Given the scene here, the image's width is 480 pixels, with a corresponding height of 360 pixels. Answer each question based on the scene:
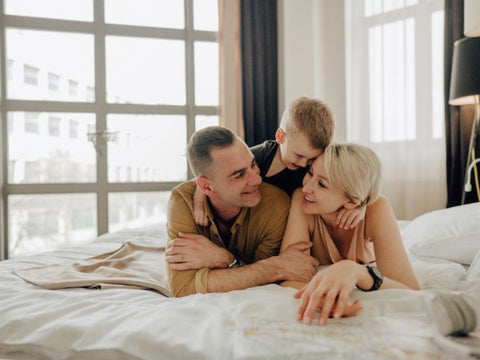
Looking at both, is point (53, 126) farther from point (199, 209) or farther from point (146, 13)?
point (199, 209)

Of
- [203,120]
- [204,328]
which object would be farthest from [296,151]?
[203,120]

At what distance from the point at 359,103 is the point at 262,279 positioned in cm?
284

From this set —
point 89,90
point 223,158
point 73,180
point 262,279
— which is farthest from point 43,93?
point 262,279

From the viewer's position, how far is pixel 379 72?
3627 millimetres

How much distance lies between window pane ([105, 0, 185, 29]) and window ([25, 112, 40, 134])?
1109 millimetres

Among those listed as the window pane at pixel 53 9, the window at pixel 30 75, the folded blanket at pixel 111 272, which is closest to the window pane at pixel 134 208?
the window at pixel 30 75

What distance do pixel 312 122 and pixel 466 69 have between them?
1.52 m

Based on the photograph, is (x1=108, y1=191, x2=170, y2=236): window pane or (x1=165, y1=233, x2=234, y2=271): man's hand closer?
(x1=165, y1=233, x2=234, y2=271): man's hand

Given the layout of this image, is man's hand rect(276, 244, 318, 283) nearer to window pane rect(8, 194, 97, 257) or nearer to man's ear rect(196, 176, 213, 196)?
man's ear rect(196, 176, 213, 196)

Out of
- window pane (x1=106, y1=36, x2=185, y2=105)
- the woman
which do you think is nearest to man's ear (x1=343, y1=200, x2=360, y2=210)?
the woman

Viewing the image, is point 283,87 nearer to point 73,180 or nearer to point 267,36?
point 267,36

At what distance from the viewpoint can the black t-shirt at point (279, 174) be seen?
5.54 feet

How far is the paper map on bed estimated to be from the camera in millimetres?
717

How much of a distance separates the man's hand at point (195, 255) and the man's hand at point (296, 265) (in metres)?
0.18
